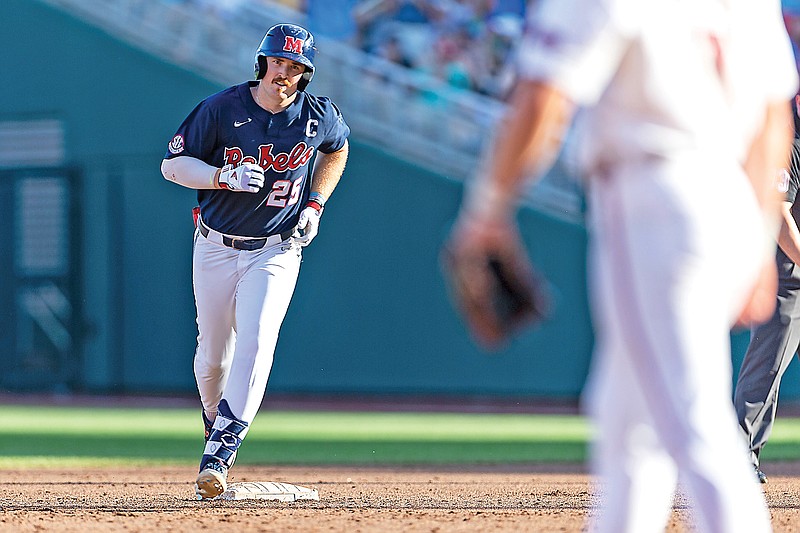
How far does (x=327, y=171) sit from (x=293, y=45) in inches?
25.7

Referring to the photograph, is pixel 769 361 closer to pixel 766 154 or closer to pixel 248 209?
pixel 248 209

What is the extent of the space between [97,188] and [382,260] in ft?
13.0

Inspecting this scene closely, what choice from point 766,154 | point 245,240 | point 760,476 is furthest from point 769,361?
point 766,154

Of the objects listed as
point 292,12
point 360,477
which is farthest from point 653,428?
point 292,12

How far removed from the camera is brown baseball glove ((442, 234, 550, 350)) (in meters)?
2.50

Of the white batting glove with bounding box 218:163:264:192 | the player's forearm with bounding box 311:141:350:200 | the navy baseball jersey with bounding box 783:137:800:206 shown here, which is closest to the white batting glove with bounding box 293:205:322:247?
the player's forearm with bounding box 311:141:350:200

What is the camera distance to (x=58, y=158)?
16.4 metres

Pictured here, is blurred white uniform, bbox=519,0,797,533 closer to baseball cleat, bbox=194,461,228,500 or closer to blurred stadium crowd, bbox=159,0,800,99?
baseball cleat, bbox=194,461,228,500

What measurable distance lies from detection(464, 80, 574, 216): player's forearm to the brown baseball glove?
0.35 ft

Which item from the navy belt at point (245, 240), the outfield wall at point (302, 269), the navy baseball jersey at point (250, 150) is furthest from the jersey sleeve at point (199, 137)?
the outfield wall at point (302, 269)

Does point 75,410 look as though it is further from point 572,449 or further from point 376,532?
point 376,532

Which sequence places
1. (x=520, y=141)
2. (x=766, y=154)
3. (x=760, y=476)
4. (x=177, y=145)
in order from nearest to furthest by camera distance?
1. (x=520, y=141)
2. (x=766, y=154)
3. (x=177, y=145)
4. (x=760, y=476)

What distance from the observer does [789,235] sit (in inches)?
212

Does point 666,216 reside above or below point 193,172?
above
